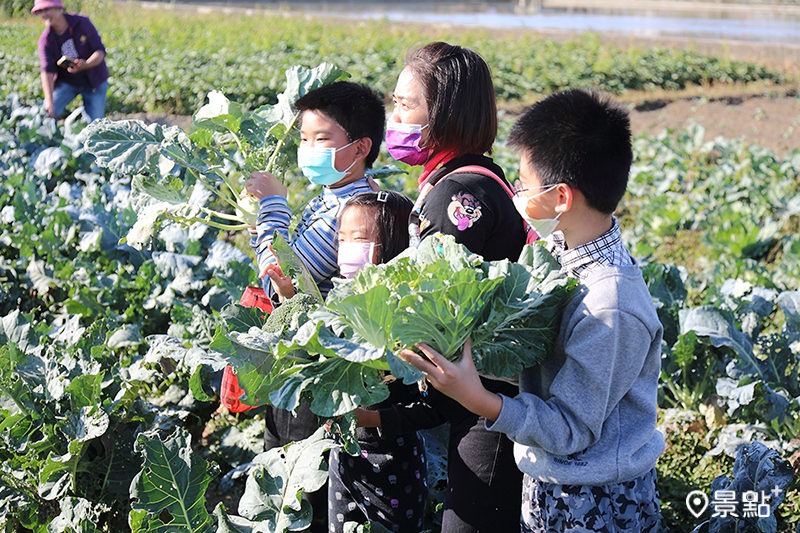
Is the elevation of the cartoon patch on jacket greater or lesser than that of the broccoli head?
greater

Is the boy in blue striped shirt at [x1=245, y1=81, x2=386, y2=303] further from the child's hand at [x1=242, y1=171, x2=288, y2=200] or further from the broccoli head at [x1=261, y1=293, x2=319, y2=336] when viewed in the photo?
the broccoli head at [x1=261, y1=293, x2=319, y2=336]

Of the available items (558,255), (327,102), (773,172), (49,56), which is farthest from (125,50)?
(558,255)

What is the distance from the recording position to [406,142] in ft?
7.00

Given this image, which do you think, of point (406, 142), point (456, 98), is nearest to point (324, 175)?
point (406, 142)

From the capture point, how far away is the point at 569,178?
5.51ft

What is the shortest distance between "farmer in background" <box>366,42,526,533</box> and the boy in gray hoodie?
0.50 feet

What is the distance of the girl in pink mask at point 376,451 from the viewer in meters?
2.11

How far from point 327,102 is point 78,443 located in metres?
1.43

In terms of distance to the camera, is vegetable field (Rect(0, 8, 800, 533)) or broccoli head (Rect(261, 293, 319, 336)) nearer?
vegetable field (Rect(0, 8, 800, 533))

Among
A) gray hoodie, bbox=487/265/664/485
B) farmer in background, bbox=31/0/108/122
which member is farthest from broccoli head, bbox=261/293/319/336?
farmer in background, bbox=31/0/108/122

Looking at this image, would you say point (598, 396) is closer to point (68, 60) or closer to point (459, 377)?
point (459, 377)

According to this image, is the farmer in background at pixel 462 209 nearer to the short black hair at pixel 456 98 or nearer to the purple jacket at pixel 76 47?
the short black hair at pixel 456 98

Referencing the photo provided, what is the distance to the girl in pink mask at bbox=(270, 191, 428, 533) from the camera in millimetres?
2105

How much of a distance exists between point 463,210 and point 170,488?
124 centimetres
